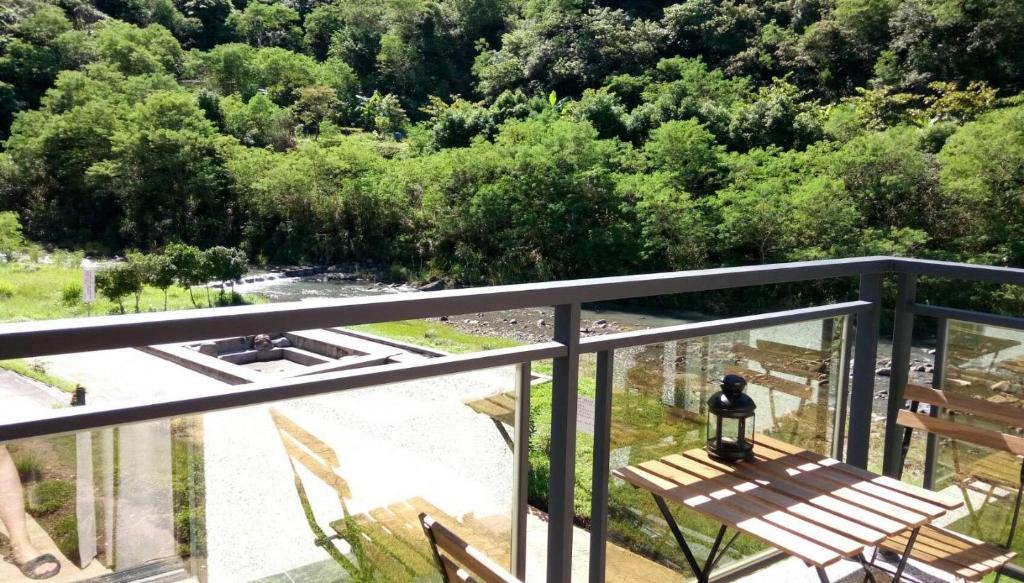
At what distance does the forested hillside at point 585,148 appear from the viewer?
1775cm

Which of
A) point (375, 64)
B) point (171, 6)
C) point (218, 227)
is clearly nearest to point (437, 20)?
point (375, 64)

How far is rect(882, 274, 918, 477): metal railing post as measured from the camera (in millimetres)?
2465

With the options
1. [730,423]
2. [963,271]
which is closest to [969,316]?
[963,271]

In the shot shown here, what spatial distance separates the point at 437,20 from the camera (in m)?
48.4

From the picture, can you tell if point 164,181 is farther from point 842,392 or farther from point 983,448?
point 983,448

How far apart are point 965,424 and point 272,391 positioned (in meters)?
2.08

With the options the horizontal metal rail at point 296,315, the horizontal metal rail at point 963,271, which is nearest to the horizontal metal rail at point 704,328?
the horizontal metal rail at point 296,315

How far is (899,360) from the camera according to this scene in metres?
2.48

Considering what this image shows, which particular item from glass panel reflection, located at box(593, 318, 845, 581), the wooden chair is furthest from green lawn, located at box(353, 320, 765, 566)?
the wooden chair

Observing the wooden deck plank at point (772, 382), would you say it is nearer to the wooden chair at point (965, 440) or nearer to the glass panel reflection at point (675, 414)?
the glass panel reflection at point (675, 414)

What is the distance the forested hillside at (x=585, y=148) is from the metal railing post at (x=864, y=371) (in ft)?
53.3

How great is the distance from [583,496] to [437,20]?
163ft

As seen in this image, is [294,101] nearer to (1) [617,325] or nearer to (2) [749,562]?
(1) [617,325]

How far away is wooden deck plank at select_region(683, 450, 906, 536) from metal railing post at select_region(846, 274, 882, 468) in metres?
0.75
